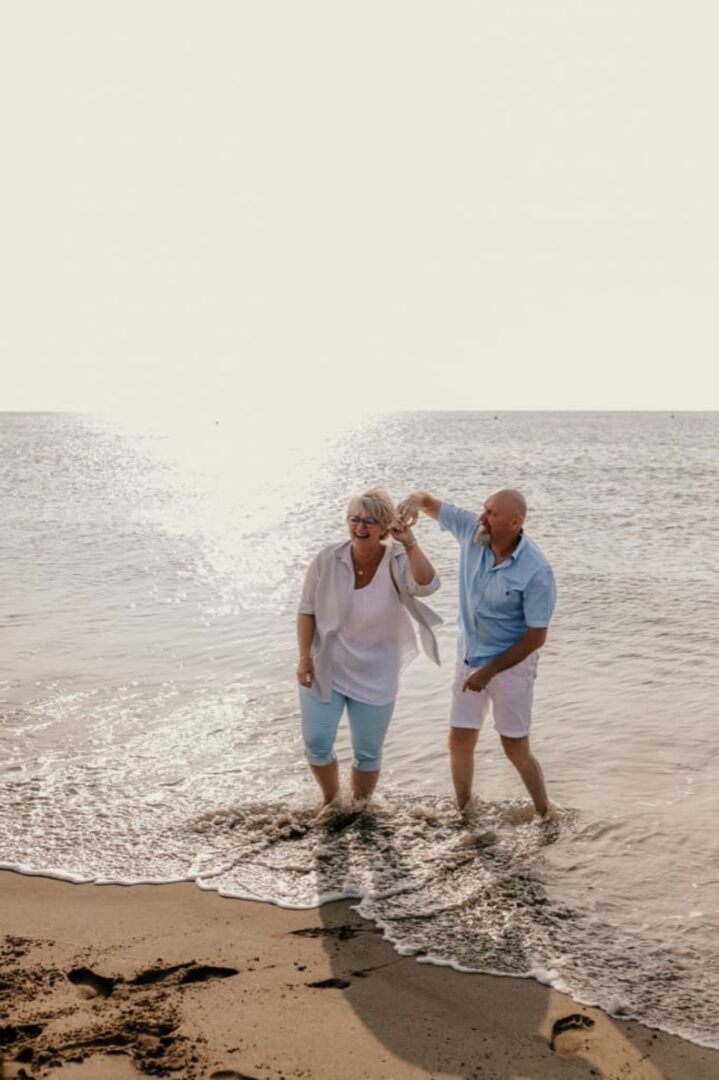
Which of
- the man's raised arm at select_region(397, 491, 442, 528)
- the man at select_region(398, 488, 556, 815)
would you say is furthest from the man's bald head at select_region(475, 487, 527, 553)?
the man's raised arm at select_region(397, 491, 442, 528)

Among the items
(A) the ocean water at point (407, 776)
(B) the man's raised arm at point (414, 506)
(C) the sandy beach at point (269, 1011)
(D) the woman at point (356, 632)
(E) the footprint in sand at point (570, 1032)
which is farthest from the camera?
(D) the woman at point (356, 632)

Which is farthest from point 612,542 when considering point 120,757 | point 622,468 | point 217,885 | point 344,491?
point 622,468

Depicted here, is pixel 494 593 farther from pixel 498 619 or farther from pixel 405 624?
pixel 405 624

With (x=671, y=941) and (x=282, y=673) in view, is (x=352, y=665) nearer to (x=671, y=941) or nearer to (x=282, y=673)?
(x=671, y=941)

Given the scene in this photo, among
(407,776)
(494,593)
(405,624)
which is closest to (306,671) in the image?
(405,624)

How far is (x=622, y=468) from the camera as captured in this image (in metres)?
42.6

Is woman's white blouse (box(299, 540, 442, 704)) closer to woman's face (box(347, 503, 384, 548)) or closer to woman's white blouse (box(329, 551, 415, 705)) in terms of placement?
woman's white blouse (box(329, 551, 415, 705))

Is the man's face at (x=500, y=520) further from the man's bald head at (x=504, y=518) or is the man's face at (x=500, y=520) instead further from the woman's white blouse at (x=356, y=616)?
the woman's white blouse at (x=356, y=616)

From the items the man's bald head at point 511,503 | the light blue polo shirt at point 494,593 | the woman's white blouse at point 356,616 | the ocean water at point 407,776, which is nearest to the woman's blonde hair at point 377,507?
the woman's white blouse at point 356,616

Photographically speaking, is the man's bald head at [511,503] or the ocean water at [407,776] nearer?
the ocean water at [407,776]

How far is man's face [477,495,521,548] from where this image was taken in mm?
4805

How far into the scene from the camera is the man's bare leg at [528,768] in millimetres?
5176

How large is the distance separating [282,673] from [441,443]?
6369 centimetres

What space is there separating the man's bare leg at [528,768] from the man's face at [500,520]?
3.70ft
